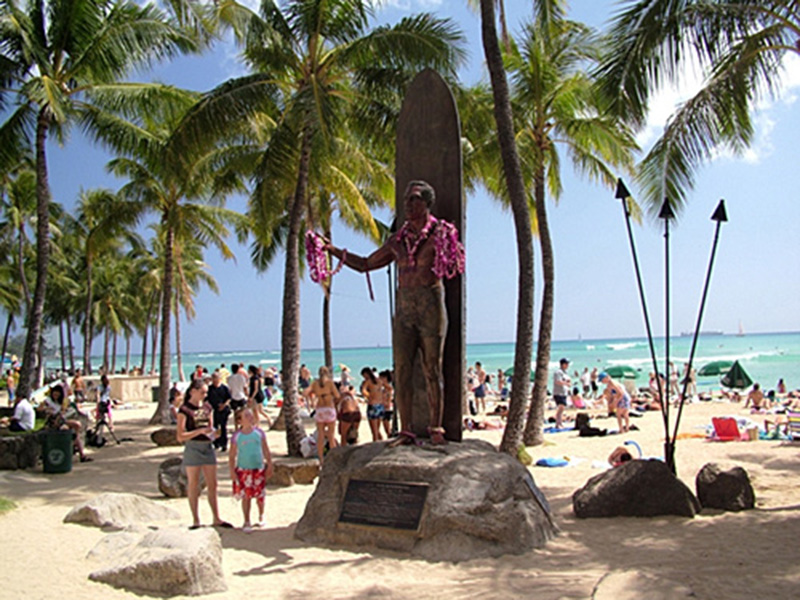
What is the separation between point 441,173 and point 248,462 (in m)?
3.59

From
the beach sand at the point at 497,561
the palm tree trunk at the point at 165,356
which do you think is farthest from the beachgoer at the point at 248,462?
the palm tree trunk at the point at 165,356

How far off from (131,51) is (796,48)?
12.2m

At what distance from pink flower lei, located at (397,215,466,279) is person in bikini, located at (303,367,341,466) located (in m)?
4.79

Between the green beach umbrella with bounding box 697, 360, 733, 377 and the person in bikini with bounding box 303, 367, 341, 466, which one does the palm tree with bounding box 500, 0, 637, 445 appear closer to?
the person in bikini with bounding box 303, 367, 341, 466

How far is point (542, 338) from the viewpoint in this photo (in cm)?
1320

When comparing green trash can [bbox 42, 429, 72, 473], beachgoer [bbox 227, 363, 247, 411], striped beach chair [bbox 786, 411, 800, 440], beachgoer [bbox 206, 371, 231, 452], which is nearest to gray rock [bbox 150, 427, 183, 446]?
beachgoer [bbox 227, 363, 247, 411]

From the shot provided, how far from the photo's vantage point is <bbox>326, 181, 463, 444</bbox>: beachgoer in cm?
662

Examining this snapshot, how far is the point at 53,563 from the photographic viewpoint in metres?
5.41

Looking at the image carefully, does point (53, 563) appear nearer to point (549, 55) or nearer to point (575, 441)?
point (575, 441)

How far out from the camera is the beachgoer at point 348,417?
37.0ft

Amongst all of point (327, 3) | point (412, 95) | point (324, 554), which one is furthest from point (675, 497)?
point (327, 3)

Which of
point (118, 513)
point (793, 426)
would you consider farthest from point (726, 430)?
point (118, 513)

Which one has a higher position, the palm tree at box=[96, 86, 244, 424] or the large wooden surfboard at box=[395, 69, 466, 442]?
the palm tree at box=[96, 86, 244, 424]

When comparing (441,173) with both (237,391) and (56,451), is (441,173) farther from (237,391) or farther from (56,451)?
(237,391)
